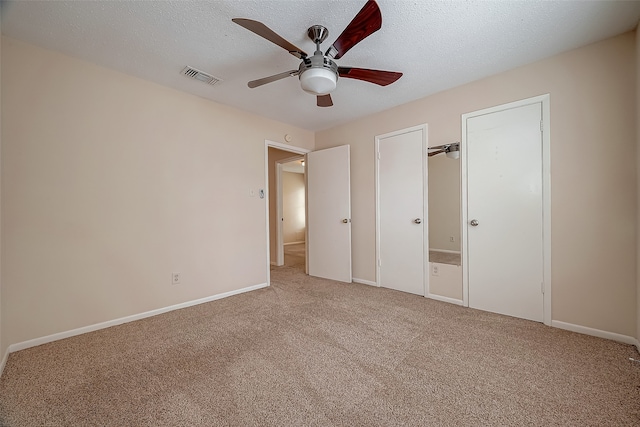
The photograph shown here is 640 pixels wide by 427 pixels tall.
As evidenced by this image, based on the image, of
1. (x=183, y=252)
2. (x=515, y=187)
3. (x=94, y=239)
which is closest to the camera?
(x=94, y=239)

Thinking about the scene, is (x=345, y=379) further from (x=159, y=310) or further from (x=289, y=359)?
(x=159, y=310)

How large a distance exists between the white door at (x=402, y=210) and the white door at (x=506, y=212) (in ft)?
1.73

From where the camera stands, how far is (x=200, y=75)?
257cm

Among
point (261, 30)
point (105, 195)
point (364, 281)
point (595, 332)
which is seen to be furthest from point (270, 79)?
point (595, 332)

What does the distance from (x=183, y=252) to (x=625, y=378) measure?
370 centimetres

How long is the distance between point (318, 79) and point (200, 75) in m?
1.41

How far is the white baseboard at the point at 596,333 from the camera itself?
6.54 feet

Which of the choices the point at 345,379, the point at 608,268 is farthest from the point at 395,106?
the point at 345,379

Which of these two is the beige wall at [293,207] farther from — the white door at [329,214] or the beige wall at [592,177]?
the beige wall at [592,177]

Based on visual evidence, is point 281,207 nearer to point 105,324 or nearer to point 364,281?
point 364,281

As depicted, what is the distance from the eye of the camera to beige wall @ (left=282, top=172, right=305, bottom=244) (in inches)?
324

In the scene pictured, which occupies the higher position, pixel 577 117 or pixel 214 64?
pixel 214 64

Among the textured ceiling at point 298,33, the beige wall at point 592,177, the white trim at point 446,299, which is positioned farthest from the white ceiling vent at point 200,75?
the white trim at point 446,299

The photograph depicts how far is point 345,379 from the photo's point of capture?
5.31 feet
